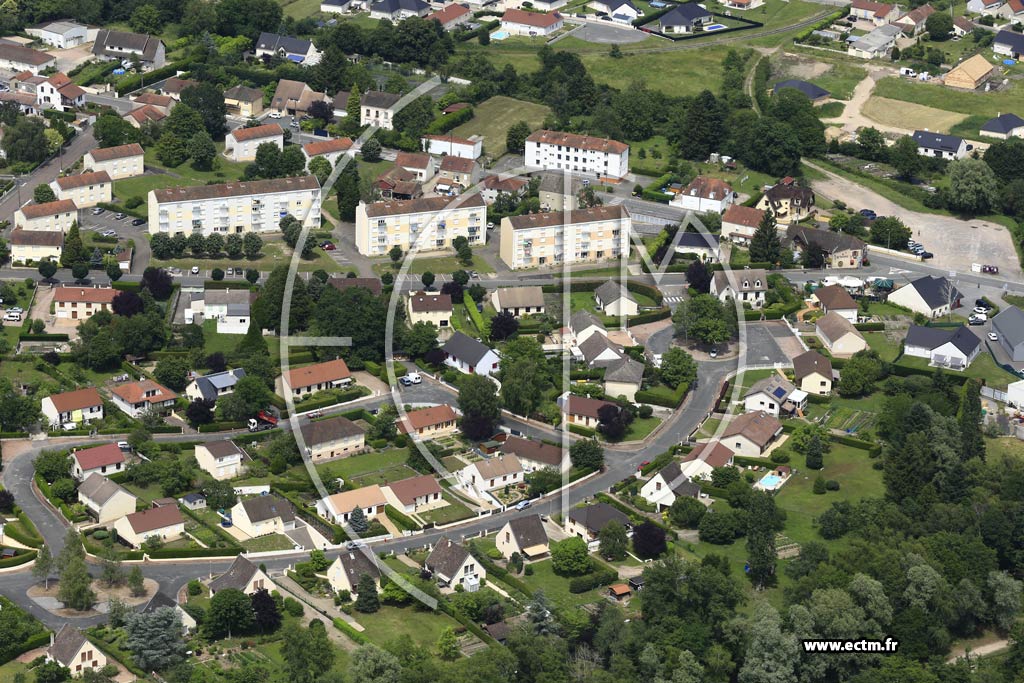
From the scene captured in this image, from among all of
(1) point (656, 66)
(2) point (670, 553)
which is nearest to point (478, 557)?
(2) point (670, 553)

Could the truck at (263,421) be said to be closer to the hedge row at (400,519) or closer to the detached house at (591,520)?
the hedge row at (400,519)

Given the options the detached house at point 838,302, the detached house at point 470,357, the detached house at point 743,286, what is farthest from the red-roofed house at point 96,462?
the detached house at point 838,302

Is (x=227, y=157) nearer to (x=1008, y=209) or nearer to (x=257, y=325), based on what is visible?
(x=257, y=325)

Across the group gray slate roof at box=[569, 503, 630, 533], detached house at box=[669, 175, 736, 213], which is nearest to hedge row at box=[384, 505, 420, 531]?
gray slate roof at box=[569, 503, 630, 533]

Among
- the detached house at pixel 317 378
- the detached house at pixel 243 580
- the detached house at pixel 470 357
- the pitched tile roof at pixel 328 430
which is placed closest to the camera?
the detached house at pixel 243 580

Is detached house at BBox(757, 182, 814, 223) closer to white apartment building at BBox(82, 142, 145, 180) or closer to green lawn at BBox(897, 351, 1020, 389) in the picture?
green lawn at BBox(897, 351, 1020, 389)
